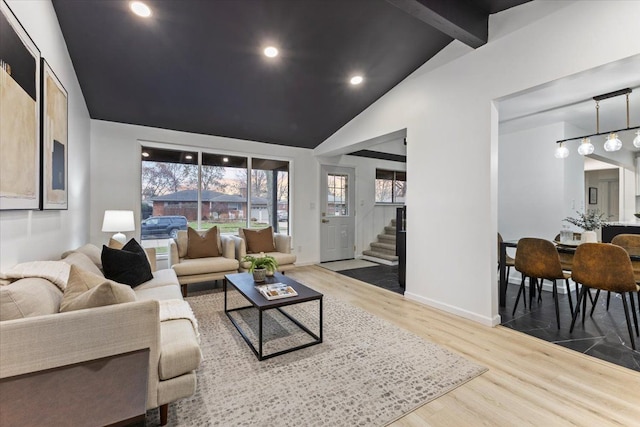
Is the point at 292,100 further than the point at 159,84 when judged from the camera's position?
Yes

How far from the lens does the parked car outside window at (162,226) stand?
446cm

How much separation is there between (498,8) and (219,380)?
13.2ft

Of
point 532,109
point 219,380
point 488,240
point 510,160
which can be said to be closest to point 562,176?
point 510,160

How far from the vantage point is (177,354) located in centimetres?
152

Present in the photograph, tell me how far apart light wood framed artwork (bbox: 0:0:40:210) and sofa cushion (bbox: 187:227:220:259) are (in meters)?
2.17

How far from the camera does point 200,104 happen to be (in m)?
3.95

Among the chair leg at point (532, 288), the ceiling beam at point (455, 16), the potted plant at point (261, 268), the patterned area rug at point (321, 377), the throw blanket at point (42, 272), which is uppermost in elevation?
the ceiling beam at point (455, 16)

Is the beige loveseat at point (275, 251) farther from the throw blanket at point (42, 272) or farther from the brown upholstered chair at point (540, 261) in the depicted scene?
the brown upholstered chair at point (540, 261)

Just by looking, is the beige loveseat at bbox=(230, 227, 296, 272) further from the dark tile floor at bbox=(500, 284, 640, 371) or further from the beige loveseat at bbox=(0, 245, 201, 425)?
the dark tile floor at bbox=(500, 284, 640, 371)

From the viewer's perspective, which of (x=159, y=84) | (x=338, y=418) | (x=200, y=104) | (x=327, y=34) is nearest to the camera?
(x=338, y=418)

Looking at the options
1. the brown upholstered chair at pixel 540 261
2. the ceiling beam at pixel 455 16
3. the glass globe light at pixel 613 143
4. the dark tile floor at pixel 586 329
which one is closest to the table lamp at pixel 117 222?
the ceiling beam at pixel 455 16

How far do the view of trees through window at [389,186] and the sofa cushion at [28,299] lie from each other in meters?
6.28

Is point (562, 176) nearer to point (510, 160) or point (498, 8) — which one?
point (510, 160)

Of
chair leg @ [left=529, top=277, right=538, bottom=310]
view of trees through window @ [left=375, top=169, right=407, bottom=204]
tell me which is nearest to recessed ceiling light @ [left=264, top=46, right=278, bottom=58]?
chair leg @ [left=529, top=277, right=538, bottom=310]
